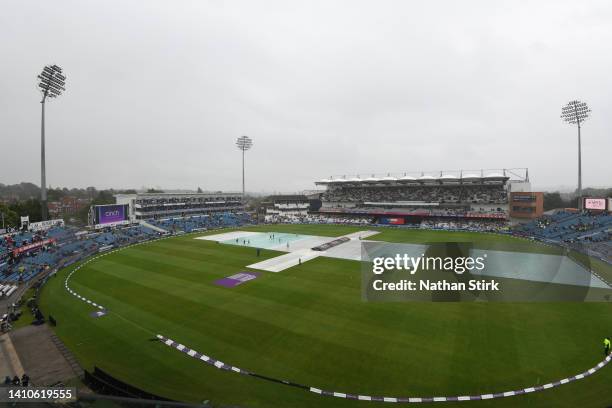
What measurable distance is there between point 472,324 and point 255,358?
1358 cm

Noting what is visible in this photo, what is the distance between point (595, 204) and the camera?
174 ft

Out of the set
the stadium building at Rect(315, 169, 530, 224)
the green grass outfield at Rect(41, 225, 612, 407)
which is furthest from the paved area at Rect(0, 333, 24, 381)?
the stadium building at Rect(315, 169, 530, 224)

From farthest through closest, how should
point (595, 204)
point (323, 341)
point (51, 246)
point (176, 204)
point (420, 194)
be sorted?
point (420, 194) < point (176, 204) < point (595, 204) < point (51, 246) < point (323, 341)

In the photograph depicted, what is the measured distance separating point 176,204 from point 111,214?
80.6 feet

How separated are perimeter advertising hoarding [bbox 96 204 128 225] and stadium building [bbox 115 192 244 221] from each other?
1811 mm

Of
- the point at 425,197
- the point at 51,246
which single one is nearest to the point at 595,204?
the point at 425,197

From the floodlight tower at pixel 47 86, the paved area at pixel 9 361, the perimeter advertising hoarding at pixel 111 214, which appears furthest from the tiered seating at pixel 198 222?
the paved area at pixel 9 361

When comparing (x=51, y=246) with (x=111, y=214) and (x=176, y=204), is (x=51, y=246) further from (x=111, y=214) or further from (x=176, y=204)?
(x=176, y=204)

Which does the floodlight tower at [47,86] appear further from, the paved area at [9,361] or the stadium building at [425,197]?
the stadium building at [425,197]

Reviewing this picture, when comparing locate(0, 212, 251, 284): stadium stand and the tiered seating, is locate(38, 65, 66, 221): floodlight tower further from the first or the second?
the tiered seating

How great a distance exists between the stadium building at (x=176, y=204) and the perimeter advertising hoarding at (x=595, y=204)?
85.9 metres

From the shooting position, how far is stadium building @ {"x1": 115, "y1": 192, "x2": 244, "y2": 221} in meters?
70.8

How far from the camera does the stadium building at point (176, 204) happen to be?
232 feet

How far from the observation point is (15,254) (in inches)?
1417
